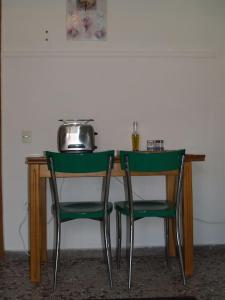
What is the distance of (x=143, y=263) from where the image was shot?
272 cm

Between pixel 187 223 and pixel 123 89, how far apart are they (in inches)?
47.9

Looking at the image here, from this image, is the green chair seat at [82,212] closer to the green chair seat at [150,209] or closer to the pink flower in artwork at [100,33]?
the green chair seat at [150,209]

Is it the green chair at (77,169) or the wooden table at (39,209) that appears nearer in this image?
the green chair at (77,169)

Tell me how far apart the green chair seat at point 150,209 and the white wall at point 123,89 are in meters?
0.49

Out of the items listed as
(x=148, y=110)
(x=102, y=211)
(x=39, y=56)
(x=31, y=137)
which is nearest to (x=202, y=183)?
(x=148, y=110)

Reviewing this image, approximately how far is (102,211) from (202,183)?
109 centimetres

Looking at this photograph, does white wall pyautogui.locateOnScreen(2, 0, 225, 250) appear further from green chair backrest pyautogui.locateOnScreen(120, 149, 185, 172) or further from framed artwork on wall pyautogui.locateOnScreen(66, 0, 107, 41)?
green chair backrest pyautogui.locateOnScreen(120, 149, 185, 172)

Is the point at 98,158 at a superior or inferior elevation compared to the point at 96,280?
superior

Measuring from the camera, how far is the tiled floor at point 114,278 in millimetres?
2127

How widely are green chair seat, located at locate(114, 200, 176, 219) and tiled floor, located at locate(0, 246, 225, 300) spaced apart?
0.43 metres

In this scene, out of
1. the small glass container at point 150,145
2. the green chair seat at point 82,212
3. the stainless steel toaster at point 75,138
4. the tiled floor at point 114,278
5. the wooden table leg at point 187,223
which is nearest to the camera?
the tiled floor at point 114,278

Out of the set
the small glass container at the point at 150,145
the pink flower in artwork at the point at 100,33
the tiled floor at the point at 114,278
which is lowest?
the tiled floor at the point at 114,278

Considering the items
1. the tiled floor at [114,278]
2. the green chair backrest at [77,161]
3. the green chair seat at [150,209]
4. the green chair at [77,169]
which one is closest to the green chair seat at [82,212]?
the green chair at [77,169]

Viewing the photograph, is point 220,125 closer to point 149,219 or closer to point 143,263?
point 149,219
